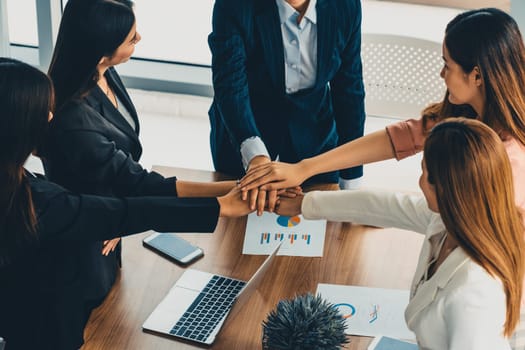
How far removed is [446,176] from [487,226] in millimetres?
136

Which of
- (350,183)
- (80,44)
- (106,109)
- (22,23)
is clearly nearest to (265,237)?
(350,183)

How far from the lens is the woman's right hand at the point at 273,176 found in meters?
2.39

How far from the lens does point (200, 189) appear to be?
2482 millimetres

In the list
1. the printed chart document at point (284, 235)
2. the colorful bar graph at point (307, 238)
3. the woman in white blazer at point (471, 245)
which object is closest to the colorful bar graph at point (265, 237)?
the printed chart document at point (284, 235)

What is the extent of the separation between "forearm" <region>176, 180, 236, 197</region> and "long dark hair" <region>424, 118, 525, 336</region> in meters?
0.94

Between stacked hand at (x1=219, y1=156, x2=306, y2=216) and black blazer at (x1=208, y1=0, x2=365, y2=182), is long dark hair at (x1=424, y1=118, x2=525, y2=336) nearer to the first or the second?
stacked hand at (x1=219, y1=156, x2=306, y2=216)

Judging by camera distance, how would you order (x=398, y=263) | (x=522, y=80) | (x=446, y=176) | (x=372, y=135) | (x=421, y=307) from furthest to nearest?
(x=372, y=135) → (x=398, y=263) → (x=522, y=80) → (x=421, y=307) → (x=446, y=176)

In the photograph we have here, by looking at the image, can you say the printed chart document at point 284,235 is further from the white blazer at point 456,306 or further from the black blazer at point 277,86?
the white blazer at point 456,306

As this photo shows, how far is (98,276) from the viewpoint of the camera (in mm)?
2092

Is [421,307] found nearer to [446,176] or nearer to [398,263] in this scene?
[446,176]

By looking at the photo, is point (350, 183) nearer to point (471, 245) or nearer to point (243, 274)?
point (243, 274)

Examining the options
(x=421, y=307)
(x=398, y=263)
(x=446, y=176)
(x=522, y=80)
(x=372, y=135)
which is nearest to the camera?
(x=446, y=176)

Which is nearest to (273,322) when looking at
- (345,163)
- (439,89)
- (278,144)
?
(345,163)

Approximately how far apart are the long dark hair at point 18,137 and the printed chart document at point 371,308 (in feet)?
2.66
